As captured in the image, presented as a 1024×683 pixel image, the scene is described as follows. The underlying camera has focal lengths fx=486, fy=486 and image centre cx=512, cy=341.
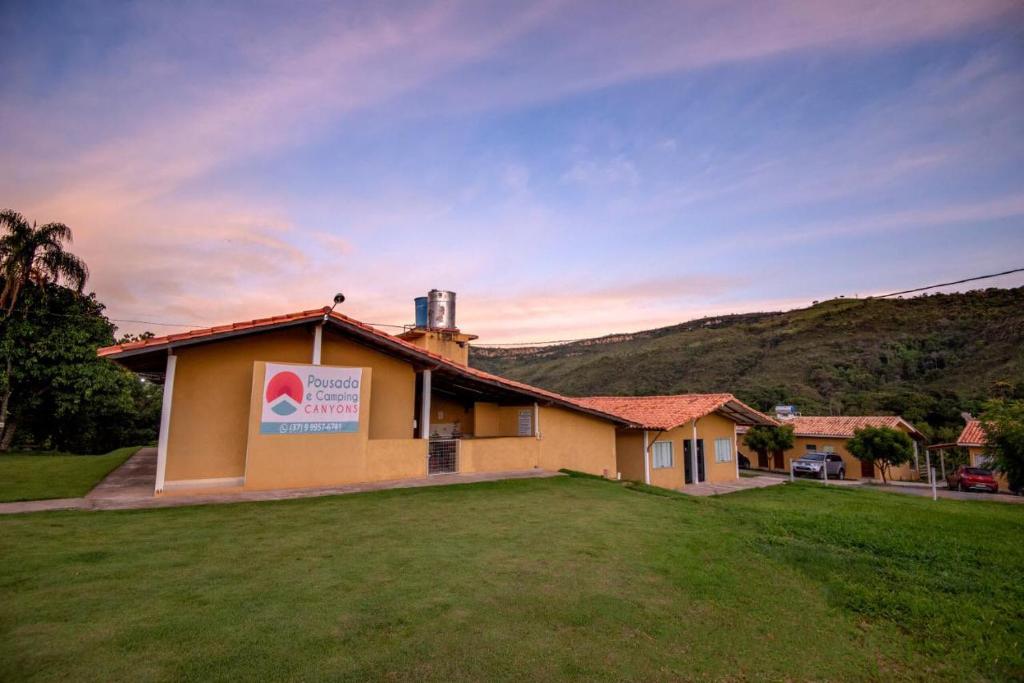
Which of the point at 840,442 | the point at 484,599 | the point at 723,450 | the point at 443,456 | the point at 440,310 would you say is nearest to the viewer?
the point at 484,599

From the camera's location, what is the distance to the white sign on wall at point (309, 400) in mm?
11961

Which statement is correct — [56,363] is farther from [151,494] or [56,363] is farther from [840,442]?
[840,442]

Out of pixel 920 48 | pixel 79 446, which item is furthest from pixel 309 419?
pixel 79 446

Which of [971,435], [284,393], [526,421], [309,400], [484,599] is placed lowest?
[484,599]

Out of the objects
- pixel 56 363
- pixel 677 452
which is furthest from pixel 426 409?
pixel 56 363

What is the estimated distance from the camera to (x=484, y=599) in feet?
18.1

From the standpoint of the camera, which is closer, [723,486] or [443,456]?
[443,456]

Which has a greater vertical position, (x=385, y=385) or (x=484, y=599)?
(x=385, y=385)

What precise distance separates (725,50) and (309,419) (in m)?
15.3

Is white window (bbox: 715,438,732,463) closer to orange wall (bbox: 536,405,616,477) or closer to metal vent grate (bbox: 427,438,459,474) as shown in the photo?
orange wall (bbox: 536,405,616,477)

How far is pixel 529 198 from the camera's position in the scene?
1967 centimetres

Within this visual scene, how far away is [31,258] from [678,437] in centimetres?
3200

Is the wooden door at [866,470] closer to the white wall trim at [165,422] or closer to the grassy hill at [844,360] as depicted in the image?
the grassy hill at [844,360]

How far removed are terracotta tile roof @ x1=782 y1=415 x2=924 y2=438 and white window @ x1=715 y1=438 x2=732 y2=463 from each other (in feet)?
33.1
